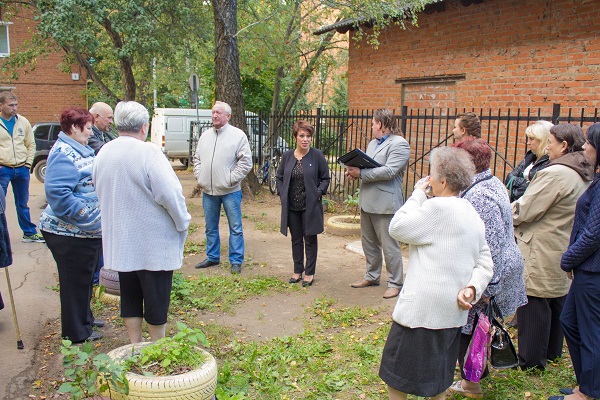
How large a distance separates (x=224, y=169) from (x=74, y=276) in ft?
8.34

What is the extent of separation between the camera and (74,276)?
13.9ft

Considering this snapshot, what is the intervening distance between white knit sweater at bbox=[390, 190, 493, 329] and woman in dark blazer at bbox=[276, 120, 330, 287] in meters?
3.04

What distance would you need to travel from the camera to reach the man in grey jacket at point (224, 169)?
6.47 metres

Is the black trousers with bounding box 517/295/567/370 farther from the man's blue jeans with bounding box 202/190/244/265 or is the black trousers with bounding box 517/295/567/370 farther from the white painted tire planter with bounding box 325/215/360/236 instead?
the white painted tire planter with bounding box 325/215/360/236

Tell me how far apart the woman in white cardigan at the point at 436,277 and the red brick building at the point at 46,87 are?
75.8ft

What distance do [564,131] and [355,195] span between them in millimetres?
6822

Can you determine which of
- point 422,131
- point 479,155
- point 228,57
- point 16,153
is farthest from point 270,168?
point 479,155

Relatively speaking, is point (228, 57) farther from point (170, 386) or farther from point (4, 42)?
point (4, 42)

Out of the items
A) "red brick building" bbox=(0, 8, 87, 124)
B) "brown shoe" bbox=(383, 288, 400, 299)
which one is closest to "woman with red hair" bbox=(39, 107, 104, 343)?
"brown shoe" bbox=(383, 288, 400, 299)

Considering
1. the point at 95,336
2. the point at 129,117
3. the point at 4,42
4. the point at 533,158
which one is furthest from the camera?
the point at 4,42

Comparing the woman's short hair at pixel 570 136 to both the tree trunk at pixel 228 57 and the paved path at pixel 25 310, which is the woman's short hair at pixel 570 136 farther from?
the tree trunk at pixel 228 57

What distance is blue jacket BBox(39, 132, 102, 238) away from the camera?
4.00m

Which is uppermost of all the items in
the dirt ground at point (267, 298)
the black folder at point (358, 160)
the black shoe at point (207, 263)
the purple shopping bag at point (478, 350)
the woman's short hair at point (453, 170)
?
the woman's short hair at point (453, 170)

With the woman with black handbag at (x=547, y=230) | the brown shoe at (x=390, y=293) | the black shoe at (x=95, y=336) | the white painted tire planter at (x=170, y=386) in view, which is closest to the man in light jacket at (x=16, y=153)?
the black shoe at (x=95, y=336)
